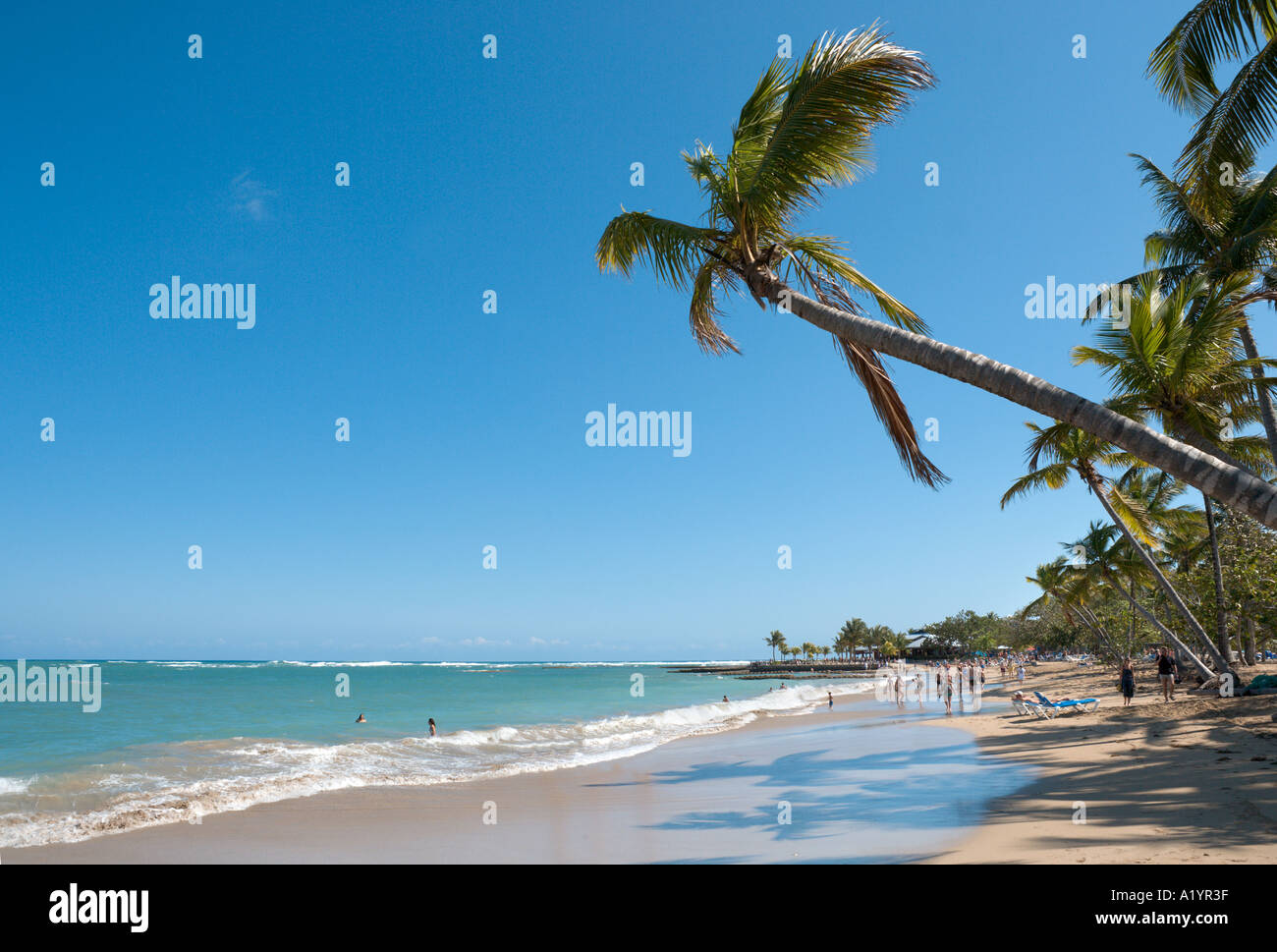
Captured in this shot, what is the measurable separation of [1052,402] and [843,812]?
7240 millimetres

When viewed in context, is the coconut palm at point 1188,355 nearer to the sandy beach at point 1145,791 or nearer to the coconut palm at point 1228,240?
the coconut palm at point 1228,240

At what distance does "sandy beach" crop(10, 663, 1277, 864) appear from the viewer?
7098mm

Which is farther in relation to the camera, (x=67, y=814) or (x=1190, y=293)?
(x=67, y=814)

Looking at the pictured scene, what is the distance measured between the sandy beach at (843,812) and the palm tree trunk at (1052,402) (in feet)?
12.4

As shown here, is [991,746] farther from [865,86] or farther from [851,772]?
[865,86]

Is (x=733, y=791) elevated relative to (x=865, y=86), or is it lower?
lower

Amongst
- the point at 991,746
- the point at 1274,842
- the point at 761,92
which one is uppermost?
the point at 761,92

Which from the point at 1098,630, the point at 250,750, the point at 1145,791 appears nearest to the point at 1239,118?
the point at 1145,791

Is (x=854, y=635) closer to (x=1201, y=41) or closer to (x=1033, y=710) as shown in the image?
(x=1033, y=710)

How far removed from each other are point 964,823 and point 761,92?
8212 mm

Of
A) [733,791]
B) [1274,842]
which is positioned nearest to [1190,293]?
[1274,842]

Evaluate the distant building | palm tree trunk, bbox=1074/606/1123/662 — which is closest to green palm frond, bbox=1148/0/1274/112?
palm tree trunk, bbox=1074/606/1123/662

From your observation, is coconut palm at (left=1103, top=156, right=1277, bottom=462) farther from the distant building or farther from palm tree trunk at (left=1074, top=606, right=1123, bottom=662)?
the distant building
